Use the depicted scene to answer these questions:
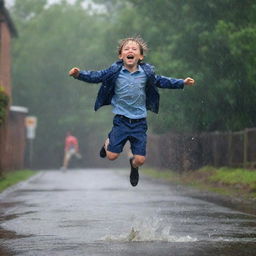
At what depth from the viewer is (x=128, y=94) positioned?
860cm

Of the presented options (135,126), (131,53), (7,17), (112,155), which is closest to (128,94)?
(135,126)

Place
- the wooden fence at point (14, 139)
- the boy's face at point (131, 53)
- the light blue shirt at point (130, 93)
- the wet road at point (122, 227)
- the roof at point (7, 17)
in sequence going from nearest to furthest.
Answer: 1. the wet road at point (122, 227)
2. the boy's face at point (131, 53)
3. the light blue shirt at point (130, 93)
4. the wooden fence at point (14, 139)
5. the roof at point (7, 17)

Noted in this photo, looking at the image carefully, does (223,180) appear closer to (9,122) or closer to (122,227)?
(122,227)

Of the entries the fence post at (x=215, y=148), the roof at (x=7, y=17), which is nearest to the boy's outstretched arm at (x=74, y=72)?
the fence post at (x=215, y=148)

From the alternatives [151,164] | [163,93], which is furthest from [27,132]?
[163,93]

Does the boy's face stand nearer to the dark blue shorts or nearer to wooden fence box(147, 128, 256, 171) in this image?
the dark blue shorts

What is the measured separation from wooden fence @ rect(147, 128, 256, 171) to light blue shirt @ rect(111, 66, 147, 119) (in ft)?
36.2

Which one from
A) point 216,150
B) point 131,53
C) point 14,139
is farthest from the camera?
point 14,139

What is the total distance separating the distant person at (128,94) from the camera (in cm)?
853

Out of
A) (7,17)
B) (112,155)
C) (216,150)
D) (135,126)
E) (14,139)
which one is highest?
(7,17)

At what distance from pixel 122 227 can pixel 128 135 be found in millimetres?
1306

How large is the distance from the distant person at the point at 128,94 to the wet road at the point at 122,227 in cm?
94

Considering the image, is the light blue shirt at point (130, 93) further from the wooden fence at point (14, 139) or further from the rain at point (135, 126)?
the wooden fence at point (14, 139)

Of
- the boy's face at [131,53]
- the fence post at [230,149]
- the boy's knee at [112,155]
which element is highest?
the boy's face at [131,53]
